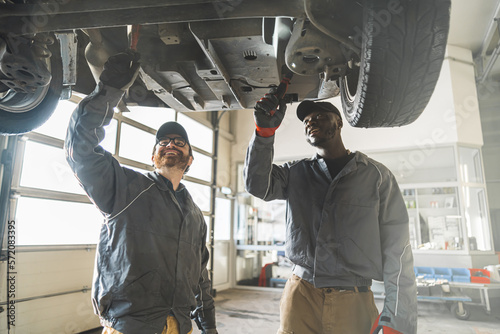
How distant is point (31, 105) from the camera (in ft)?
4.74

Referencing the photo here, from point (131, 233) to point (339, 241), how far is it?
870 mm

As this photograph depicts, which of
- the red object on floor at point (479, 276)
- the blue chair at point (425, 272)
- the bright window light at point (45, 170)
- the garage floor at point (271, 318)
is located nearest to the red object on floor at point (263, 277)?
the garage floor at point (271, 318)

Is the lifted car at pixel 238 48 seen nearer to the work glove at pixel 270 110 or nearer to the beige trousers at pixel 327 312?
the work glove at pixel 270 110

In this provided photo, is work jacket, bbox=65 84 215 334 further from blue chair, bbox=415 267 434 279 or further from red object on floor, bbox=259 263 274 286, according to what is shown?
red object on floor, bbox=259 263 274 286

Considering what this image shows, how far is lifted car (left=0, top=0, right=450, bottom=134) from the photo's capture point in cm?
97

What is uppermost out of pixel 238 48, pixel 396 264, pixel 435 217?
pixel 238 48

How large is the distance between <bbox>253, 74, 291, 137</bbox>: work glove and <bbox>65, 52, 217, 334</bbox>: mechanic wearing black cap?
49cm

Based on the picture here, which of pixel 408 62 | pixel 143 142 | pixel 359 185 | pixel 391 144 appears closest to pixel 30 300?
pixel 143 142

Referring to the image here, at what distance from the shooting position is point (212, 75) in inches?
53.8

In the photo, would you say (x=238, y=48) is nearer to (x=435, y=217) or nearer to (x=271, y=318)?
(x=271, y=318)

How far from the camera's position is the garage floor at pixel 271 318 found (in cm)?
383

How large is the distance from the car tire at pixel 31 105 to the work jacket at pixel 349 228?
34.2 inches

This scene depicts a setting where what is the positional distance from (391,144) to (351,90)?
5301 millimetres
